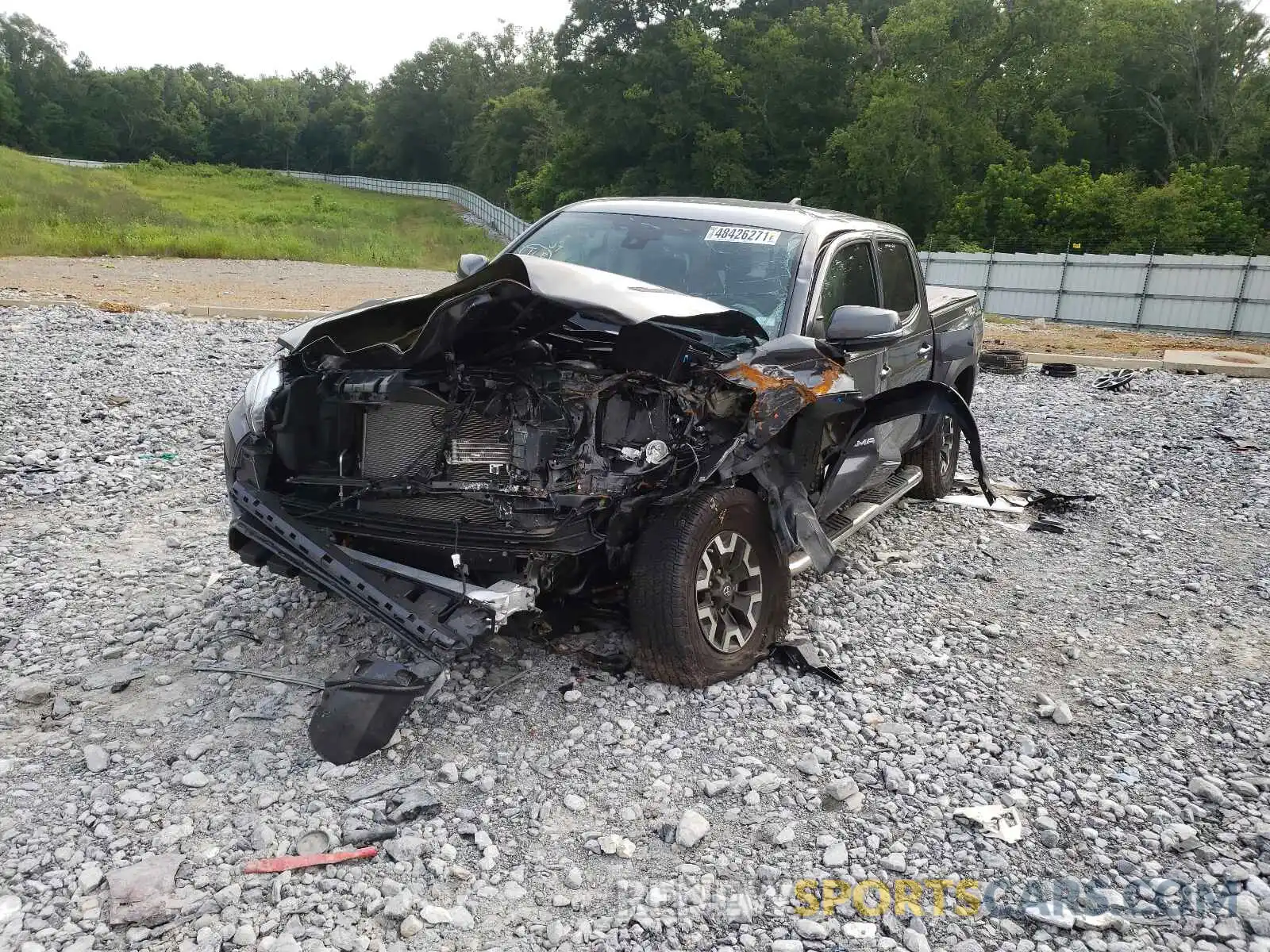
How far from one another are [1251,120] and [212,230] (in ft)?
122

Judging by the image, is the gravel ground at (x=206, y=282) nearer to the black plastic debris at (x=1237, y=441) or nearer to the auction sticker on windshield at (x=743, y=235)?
the auction sticker on windshield at (x=743, y=235)

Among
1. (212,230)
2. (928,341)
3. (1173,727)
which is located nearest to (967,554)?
(928,341)

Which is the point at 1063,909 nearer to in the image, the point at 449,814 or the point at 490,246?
the point at 449,814

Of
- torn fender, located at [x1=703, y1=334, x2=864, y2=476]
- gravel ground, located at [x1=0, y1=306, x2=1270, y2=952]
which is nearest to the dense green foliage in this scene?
gravel ground, located at [x1=0, y1=306, x2=1270, y2=952]

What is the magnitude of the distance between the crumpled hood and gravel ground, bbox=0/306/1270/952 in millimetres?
1429

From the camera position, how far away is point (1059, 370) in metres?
13.0

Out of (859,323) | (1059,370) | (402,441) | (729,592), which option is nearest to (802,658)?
(729,592)

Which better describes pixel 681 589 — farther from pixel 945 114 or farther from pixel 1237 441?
pixel 945 114

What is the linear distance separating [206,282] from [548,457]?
18155 mm

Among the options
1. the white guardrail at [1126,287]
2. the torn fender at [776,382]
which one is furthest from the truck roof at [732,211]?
the white guardrail at [1126,287]

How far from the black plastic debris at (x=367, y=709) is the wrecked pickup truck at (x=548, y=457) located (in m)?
0.13

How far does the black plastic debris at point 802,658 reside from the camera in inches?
160

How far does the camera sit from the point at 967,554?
5.85 metres

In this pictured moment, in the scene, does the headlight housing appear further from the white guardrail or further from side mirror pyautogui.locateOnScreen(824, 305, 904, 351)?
the white guardrail
